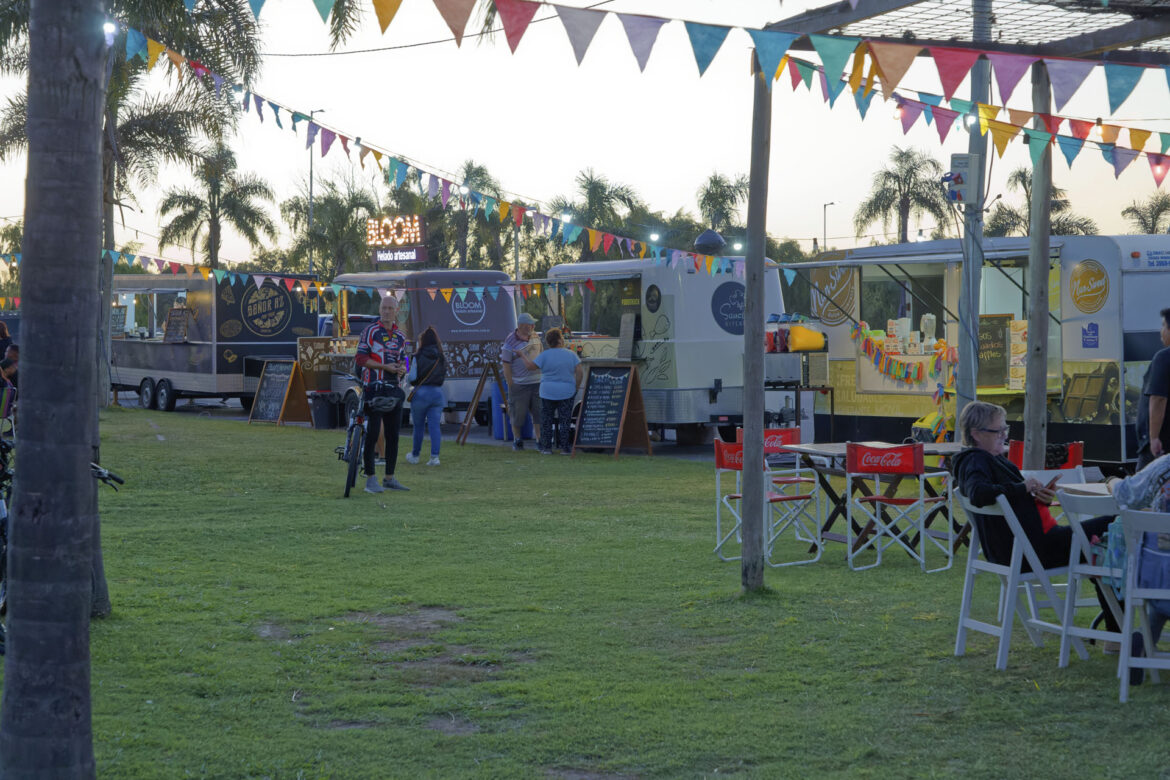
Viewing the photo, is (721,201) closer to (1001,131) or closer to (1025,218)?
(1025,218)

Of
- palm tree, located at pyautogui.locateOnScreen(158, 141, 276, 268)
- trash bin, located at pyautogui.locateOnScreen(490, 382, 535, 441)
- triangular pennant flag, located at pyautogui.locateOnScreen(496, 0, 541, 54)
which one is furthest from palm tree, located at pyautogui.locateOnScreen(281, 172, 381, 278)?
triangular pennant flag, located at pyautogui.locateOnScreen(496, 0, 541, 54)

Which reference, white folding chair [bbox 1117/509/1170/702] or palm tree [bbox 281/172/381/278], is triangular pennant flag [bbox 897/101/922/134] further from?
palm tree [bbox 281/172/381/278]

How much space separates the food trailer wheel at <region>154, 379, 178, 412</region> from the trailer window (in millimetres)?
13775

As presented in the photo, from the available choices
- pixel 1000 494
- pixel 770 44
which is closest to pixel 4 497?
pixel 770 44

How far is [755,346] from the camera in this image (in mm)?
6504

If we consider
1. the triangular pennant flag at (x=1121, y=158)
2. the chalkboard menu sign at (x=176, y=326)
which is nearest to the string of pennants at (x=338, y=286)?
the chalkboard menu sign at (x=176, y=326)

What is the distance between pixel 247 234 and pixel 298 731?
38442 mm

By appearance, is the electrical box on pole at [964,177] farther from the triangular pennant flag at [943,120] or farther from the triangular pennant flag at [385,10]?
the triangular pennant flag at [385,10]

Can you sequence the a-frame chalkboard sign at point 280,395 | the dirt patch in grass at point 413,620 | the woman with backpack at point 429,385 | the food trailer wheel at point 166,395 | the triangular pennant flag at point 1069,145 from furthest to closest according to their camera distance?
the food trailer wheel at point 166,395 → the a-frame chalkboard sign at point 280,395 → the woman with backpack at point 429,385 → the triangular pennant flag at point 1069,145 → the dirt patch in grass at point 413,620

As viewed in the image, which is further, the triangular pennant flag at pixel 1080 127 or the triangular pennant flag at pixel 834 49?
the triangular pennant flag at pixel 1080 127

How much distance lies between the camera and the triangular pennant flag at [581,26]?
5.39m

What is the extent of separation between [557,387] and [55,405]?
11073 millimetres

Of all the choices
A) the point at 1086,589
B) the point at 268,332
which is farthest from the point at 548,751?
the point at 268,332

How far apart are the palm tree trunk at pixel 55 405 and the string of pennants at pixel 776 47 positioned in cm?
199
